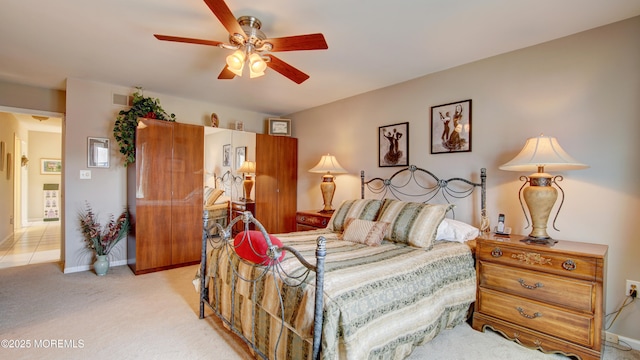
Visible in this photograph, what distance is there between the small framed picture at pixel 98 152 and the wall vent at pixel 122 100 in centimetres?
51

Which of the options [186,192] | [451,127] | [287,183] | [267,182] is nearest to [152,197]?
[186,192]

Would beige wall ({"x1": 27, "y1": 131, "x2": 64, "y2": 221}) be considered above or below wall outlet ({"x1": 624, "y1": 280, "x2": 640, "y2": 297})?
above

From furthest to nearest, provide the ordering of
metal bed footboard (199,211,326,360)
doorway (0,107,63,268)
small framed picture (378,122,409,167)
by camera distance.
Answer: doorway (0,107,63,268) → small framed picture (378,122,409,167) → metal bed footboard (199,211,326,360)

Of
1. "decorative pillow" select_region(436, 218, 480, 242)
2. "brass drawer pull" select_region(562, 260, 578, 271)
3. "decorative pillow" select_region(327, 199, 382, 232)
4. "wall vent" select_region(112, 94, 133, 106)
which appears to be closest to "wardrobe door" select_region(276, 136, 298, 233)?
"decorative pillow" select_region(327, 199, 382, 232)

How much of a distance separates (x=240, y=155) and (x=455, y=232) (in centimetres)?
317

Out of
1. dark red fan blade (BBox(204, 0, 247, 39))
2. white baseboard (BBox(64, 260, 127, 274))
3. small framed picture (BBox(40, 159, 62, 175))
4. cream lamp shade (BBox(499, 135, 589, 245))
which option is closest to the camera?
dark red fan blade (BBox(204, 0, 247, 39))

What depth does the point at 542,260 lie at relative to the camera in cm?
205

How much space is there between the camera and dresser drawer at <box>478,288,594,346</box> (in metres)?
1.90

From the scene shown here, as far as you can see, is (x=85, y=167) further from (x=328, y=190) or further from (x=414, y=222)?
(x=414, y=222)

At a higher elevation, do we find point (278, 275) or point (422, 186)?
point (422, 186)

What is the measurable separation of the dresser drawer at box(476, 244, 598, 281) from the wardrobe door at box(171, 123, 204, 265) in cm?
343

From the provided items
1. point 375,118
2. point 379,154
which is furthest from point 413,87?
point 379,154

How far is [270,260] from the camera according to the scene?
69.1 inches

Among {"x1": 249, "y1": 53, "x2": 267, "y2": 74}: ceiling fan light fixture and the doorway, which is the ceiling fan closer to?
{"x1": 249, "y1": 53, "x2": 267, "y2": 74}: ceiling fan light fixture
